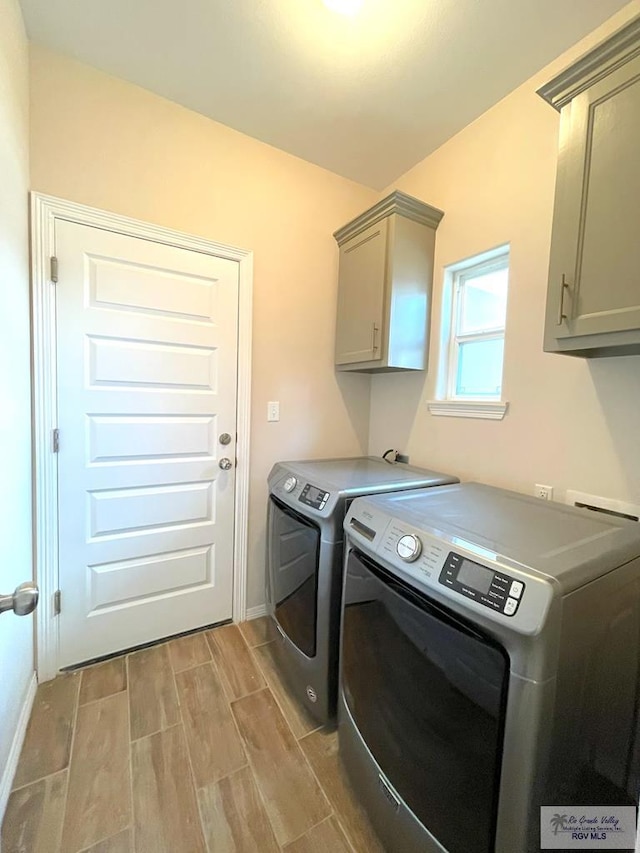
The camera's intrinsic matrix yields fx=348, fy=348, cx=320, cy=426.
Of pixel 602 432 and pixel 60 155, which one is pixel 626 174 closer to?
pixel 602 432

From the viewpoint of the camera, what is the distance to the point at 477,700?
0.76m

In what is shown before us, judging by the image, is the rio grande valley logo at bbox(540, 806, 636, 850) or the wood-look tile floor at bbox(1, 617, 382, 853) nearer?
the rio grande valley logo at bbox(540, 806, 636, 850)

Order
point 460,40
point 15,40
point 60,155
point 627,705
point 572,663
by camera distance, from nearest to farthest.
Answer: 1. point 572,663
2. point 627,705
3. point 15,40
4. point 460,40
5. point 60,155

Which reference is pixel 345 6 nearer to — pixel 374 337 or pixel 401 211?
pixel 401 211

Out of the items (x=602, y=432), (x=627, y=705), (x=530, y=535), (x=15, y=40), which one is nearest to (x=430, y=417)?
(x=602, y=432)

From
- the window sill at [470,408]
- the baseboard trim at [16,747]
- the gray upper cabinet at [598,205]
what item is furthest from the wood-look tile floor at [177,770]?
the gray upper cabinet at [598,205]

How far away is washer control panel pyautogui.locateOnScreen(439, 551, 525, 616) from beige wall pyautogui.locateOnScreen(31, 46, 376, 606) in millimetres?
1455

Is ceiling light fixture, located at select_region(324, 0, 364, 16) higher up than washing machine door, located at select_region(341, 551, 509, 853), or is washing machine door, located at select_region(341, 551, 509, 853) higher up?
ceiling light fixture, located at select_region(324, 0, 364, 16)

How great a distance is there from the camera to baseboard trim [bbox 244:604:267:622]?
2.11 meters

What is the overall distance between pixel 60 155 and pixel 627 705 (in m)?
2.81

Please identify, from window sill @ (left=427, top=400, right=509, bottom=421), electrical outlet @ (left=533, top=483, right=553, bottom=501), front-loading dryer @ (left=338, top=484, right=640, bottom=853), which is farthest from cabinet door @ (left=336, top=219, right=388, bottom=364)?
front-loading dryer @ (left=338, top=484, right=640, bottom=853)

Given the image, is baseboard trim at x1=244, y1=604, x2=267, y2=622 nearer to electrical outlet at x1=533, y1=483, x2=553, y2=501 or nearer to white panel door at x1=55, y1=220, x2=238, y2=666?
white panel door at x1=55, y1=220, x2=238, y2=666

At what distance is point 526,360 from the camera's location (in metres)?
1.54

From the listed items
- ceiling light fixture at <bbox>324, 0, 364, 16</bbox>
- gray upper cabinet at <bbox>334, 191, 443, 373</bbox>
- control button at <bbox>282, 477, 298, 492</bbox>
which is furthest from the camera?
gray upper cabinet at <bbox>334, 191, 443, 373</bbox>
